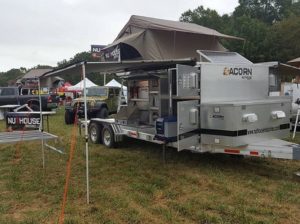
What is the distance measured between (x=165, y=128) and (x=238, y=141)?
4.28ft

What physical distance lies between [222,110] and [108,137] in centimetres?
402

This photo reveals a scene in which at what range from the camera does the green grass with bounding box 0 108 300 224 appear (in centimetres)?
438

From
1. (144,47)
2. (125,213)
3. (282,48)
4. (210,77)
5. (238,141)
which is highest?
(282,48)

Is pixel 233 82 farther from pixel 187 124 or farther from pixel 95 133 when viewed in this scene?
pixel 95 133

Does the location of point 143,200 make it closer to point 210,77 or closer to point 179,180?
point 179,180

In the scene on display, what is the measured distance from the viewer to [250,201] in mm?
4785

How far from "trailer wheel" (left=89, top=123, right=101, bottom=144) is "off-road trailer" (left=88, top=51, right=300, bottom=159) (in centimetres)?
224

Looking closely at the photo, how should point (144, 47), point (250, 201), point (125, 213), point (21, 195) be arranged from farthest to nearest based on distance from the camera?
point (144, 47), point (21, 195), point (250, 201), point (125, 213)

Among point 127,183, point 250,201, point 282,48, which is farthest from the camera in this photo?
point 282,48

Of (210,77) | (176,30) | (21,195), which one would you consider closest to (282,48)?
(176,30)

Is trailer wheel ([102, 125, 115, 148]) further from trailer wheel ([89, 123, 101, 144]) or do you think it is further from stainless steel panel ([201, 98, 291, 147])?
stainless steel panel ([201, 98, 291, 147])

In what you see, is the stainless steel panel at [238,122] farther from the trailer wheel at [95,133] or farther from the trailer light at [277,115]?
the trailer wheel at [95,133]

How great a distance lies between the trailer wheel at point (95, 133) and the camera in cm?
943

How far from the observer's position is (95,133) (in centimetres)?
959
